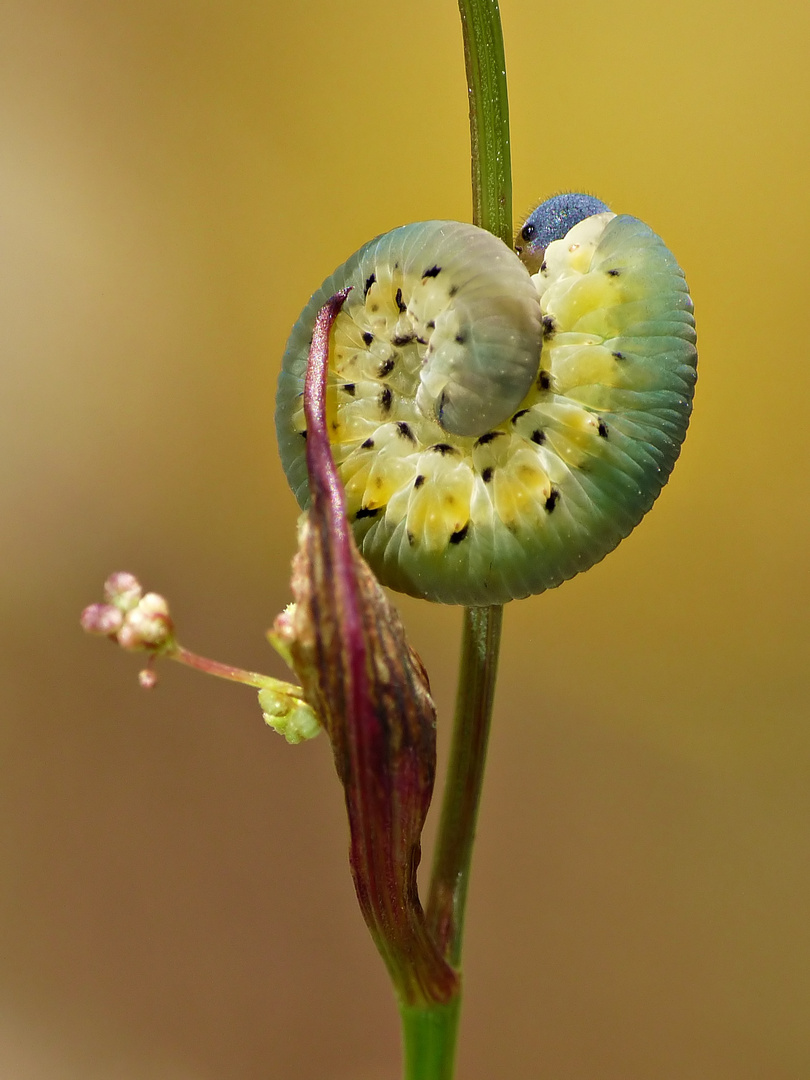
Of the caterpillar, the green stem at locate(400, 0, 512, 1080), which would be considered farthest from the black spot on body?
the green stem at locate(400, 0, 512, 1080)

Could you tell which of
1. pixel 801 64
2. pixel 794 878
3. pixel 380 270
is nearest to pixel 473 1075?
pixel 794 878

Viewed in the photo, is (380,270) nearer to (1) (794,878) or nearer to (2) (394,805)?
(2) (394,805)

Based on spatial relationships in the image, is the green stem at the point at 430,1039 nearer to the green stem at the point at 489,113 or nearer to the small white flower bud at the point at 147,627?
the small white flower bud at the point at 147,627

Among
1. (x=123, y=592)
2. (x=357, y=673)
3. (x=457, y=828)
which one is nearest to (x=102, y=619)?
(x=123, y=592)

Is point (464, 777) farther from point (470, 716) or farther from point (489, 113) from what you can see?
point (489, 113)

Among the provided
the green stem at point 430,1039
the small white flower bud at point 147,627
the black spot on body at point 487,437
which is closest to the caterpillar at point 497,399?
the black spot on body at point 487,437
